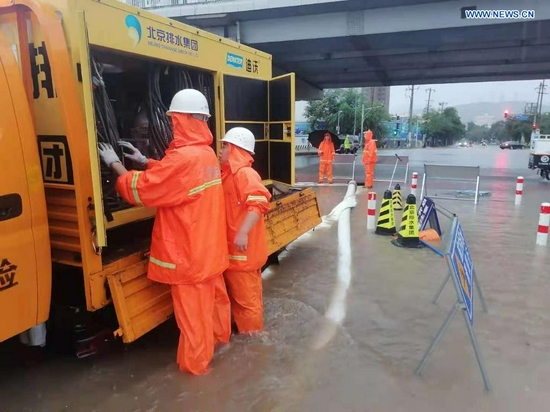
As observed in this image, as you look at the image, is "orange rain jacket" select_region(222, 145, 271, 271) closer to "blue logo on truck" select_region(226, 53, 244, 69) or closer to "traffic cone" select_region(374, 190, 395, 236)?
"blue logo on truck" select_region(226, 53, 244, 69)

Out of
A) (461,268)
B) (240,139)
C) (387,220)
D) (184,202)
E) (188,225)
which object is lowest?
(387,220)

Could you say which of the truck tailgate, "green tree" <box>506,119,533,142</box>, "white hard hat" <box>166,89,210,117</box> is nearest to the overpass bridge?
the truck tailgate

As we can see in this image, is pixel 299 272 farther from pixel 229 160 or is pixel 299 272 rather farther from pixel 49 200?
pixel 49 200

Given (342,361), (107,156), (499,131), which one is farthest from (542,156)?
(499,131)

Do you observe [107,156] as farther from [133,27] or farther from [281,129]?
[281,129]

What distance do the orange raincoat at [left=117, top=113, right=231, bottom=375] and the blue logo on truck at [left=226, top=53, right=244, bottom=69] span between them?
7.13 ft

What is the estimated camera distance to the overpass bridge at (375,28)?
37.7 ft

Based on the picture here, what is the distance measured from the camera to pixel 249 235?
3.58m

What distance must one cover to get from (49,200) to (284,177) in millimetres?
3594

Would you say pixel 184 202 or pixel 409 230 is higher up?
pixel 184 202

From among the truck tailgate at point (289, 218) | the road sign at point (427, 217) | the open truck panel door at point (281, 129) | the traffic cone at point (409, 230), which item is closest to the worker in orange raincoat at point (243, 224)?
the truck tailgate at point (289, 218)

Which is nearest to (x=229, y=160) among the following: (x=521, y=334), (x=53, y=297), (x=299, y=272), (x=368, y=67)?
(x=53, y=297)

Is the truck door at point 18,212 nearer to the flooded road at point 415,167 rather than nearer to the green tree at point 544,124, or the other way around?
the flooded road at point 415,167

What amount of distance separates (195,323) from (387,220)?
522cm
